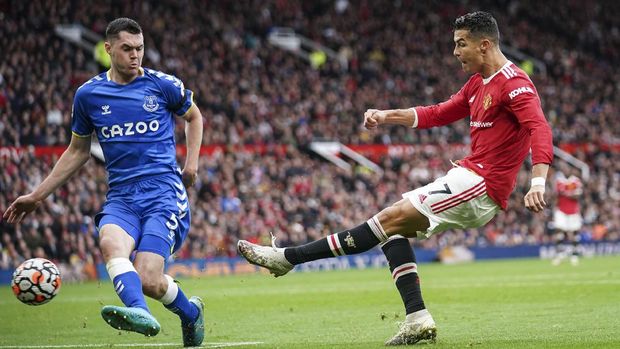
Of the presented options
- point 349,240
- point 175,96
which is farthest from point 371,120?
point 175,96

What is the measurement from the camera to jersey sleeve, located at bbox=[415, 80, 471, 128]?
876 cm

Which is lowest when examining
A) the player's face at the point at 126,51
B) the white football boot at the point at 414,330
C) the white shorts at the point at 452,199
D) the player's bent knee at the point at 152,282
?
the white football boot at the point at 414,330

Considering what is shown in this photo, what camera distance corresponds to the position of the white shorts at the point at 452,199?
8.06 metres

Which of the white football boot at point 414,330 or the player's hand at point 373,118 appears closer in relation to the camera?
the white football boot at point 414,330

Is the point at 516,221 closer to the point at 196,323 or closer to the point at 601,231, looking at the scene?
the point at 601,231

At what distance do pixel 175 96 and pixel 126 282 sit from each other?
5.75ft

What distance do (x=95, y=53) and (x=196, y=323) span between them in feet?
91.0

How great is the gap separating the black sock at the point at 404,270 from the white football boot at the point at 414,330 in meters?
0.08

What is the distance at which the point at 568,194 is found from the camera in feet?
89.8

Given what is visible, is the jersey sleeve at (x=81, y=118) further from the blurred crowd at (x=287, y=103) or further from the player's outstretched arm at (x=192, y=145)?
the blurred crowd at (x=287, y=103)

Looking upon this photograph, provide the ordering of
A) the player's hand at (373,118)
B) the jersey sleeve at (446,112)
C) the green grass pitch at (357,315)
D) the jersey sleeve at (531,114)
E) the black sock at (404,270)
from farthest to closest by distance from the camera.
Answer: the green grass pitch at (357,315) < the jersey sleeve at (446,112) < the player's hand at (373,118) < the black sock at (404,270) < the jersey sleeve at (531,114)

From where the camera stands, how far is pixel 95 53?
3488 cm

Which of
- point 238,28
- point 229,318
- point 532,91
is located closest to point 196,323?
point 532,91

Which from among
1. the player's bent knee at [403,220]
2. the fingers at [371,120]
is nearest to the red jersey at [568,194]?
the fingers at [371,120]
